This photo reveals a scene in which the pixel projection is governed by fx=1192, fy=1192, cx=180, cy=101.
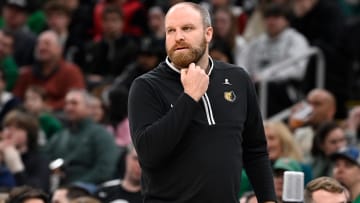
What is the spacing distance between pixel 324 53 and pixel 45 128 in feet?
11.0

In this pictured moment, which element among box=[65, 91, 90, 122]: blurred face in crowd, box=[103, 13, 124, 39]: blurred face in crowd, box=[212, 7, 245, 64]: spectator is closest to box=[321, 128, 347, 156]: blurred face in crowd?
box=[65, 91, 90, 122]: blurred face in crowd

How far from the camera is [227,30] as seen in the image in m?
14.8

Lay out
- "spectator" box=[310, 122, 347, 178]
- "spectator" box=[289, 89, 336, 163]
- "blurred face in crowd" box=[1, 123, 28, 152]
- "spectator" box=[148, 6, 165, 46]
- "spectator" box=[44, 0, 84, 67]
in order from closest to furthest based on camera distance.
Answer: "spectator" box=[310, 122, 347, 178] < "blurred face in crowd" box=[1, 123, 28, 152] < "spectator" box=[289, 89, 336, 163] < "spectator" box=[148, 6, 165, 46] < "spectator" box=[44, 0, 84, 67]

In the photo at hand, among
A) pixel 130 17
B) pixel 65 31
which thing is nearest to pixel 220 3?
pixel 130 17

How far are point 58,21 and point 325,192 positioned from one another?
8573 mm

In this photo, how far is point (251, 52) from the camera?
14.3 m

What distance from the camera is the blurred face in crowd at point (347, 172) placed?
31.8ft

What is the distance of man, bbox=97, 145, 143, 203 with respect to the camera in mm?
10641

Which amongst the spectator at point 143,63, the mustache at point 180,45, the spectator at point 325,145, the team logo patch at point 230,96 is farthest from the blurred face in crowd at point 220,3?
the mustache at point 180,45

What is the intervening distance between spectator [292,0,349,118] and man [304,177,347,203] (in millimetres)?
6374

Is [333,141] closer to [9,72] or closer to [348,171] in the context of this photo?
[348,171]

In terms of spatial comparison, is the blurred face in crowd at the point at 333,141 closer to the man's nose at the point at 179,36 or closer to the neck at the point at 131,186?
the neck at the point at 131,186

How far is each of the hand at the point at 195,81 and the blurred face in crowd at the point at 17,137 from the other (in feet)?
20.1

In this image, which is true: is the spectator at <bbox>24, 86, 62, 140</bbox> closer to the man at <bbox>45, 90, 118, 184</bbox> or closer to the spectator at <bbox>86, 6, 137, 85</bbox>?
the man at <bbox>45, 90, 118, 184</bbox>
